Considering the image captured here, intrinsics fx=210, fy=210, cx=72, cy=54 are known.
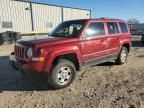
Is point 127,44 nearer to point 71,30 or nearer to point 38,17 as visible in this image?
point 71,30

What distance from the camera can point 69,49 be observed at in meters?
6.02

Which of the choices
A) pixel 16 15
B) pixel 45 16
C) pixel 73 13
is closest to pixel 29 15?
pixel 16 15

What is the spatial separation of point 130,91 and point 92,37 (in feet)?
7.03

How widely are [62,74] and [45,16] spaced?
66.9 feet

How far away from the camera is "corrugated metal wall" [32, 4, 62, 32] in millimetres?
24266

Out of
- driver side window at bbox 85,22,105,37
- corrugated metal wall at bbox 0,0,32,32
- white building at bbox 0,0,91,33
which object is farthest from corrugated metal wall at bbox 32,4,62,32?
driver side window at bbox 85,22,105,37

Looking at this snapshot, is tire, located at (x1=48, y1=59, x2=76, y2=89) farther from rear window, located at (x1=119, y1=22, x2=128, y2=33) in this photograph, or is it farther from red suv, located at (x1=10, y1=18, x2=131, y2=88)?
rear window, located at (x1=119, y1=22, x2=128, y2=33)

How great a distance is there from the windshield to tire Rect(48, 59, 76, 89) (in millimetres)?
1057

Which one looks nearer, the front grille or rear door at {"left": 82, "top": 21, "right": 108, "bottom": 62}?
the front grille

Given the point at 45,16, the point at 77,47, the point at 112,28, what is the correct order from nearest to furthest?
the point at 77,47 < the point at 112,28 < the point at 45,16

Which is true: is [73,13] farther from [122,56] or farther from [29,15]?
[122,56]

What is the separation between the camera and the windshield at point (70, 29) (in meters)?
6.61

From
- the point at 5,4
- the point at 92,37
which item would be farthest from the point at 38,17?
the point at 92,37

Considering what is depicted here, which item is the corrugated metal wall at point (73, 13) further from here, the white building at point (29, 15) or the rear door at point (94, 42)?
the rear door at point (94, 42)
